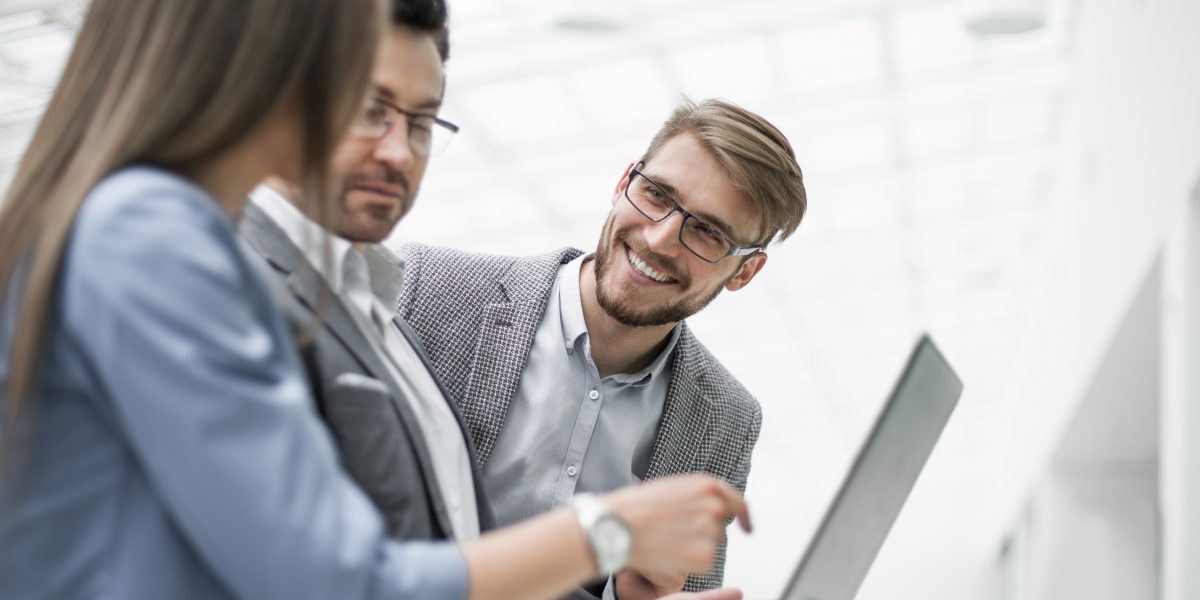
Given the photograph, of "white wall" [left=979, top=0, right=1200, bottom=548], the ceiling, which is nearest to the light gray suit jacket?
"white wall" [left=979, top=0, right=1200, bottom=548]

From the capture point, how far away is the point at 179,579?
3.83 ft

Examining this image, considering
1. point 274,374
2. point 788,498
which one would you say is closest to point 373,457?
point 274,374

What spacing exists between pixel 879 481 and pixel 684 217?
131 cm

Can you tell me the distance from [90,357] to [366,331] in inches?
21.4

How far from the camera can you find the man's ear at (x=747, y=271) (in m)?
3.21

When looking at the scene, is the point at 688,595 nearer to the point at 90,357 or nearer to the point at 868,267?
the point at 90,357

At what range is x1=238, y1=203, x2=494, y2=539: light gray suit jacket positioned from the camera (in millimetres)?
1477

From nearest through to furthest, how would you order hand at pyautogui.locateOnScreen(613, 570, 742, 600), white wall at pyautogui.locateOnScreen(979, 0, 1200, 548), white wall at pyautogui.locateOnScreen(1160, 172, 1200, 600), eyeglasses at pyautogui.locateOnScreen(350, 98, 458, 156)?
eyeglasses at pyautogui.locateOnScreen(350, 98, 458, 156), hand at pyautogui.locateOnScreen(613, 570, 742, 600), white wall at pyautogui.locateOnScreen(1160, 172, 1200, 600), white wall at pyautogui.locateOnScreen(979, 0, 1200, 548)

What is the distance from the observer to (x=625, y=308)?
2818 mm

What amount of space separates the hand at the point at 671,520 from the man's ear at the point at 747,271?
1854 millimetres

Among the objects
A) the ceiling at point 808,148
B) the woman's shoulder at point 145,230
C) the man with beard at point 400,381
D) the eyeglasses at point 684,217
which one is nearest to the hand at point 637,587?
the man with beard at point 400,381

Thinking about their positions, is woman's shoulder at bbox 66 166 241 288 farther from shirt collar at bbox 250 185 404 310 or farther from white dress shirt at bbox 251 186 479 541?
white dress shirt at bbox 251 186 479 541

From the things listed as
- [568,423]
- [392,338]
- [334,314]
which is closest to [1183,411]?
[568,423]

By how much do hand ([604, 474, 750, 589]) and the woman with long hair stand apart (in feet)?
0.24
